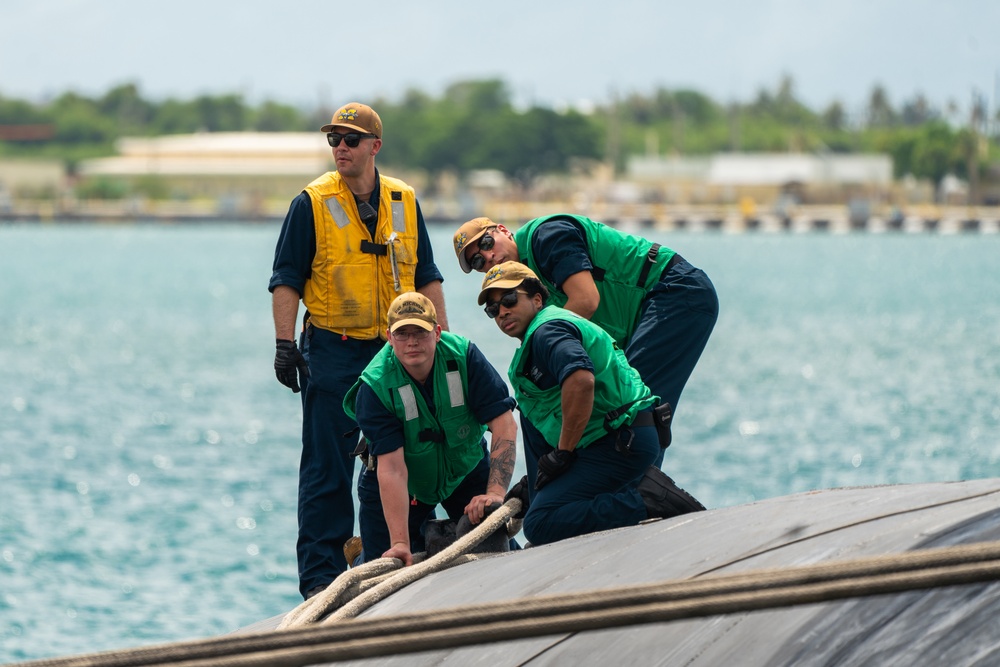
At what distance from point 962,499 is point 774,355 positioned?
41.0 meters

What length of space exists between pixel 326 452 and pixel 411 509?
60 centimetres

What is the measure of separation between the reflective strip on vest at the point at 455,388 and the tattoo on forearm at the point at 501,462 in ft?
0.77

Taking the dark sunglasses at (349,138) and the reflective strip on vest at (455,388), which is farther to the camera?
the dark sunglasses at (349,138)

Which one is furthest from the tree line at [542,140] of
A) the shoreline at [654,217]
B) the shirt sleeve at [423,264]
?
the shirt sleeve at [423,264]

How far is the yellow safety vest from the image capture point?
6.61 metres

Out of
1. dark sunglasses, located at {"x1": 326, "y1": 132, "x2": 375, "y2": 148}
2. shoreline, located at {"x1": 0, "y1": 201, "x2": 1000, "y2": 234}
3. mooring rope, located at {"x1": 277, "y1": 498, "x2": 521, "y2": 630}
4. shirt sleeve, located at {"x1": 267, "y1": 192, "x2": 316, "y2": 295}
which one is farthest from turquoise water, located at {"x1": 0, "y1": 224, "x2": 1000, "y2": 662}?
shoreline, located at {"x1": 0, "y1": 201, "x2": 1000, "y2": 234}

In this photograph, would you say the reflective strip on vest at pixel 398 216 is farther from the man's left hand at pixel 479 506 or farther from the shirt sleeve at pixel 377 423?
the man's left hand at pixel 479 506

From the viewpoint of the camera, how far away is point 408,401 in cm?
573

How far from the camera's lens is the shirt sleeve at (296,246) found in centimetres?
657

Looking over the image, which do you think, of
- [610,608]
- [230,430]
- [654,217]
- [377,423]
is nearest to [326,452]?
[377,423]

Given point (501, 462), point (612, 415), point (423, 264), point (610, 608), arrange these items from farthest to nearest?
point (423, 264) < point (501, 462) < point (612, 415) < point (610, 608)

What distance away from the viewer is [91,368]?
132 feet

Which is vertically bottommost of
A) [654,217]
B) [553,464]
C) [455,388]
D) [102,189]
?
[654,217]

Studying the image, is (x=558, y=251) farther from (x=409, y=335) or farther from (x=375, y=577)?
(x=375, y=577)
